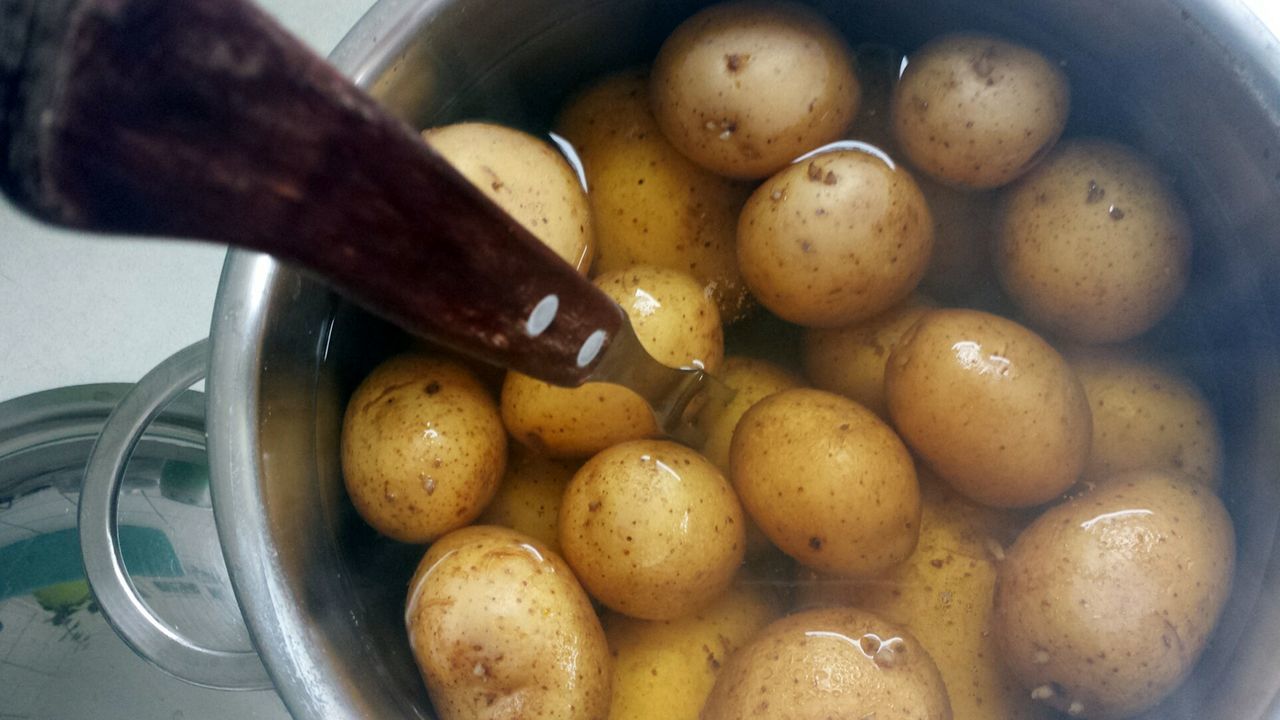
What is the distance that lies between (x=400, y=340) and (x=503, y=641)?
265 mm

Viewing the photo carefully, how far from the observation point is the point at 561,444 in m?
0.66

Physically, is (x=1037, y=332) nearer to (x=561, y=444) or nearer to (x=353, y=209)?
(x=561, y=444)

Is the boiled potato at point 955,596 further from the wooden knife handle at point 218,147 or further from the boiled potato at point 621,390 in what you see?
the wooden knife handle at point 218,147

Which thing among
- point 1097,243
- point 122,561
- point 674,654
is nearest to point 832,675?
point 674,654

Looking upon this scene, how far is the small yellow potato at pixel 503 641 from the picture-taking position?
1.85 ft

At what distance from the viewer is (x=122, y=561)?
60 cm

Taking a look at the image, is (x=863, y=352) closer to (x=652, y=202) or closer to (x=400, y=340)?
(x=652, y=202)

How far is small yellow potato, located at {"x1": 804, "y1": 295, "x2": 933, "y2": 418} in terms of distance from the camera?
702mm

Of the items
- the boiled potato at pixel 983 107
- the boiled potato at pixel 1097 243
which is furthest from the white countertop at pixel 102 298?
the boiled potato at pixel 1097 243

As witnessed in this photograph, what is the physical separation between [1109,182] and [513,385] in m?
0.47

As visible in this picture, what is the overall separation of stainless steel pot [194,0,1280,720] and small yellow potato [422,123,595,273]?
0.04 metres

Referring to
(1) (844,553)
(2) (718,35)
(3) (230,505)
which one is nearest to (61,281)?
(3) (230,505)

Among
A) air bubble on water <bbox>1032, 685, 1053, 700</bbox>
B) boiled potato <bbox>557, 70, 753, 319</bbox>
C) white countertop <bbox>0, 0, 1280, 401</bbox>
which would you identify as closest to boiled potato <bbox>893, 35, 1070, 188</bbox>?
boiled potato <bbox>557, 70, 753, 319</bbox>

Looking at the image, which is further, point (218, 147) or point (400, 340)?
point (400, 340)
